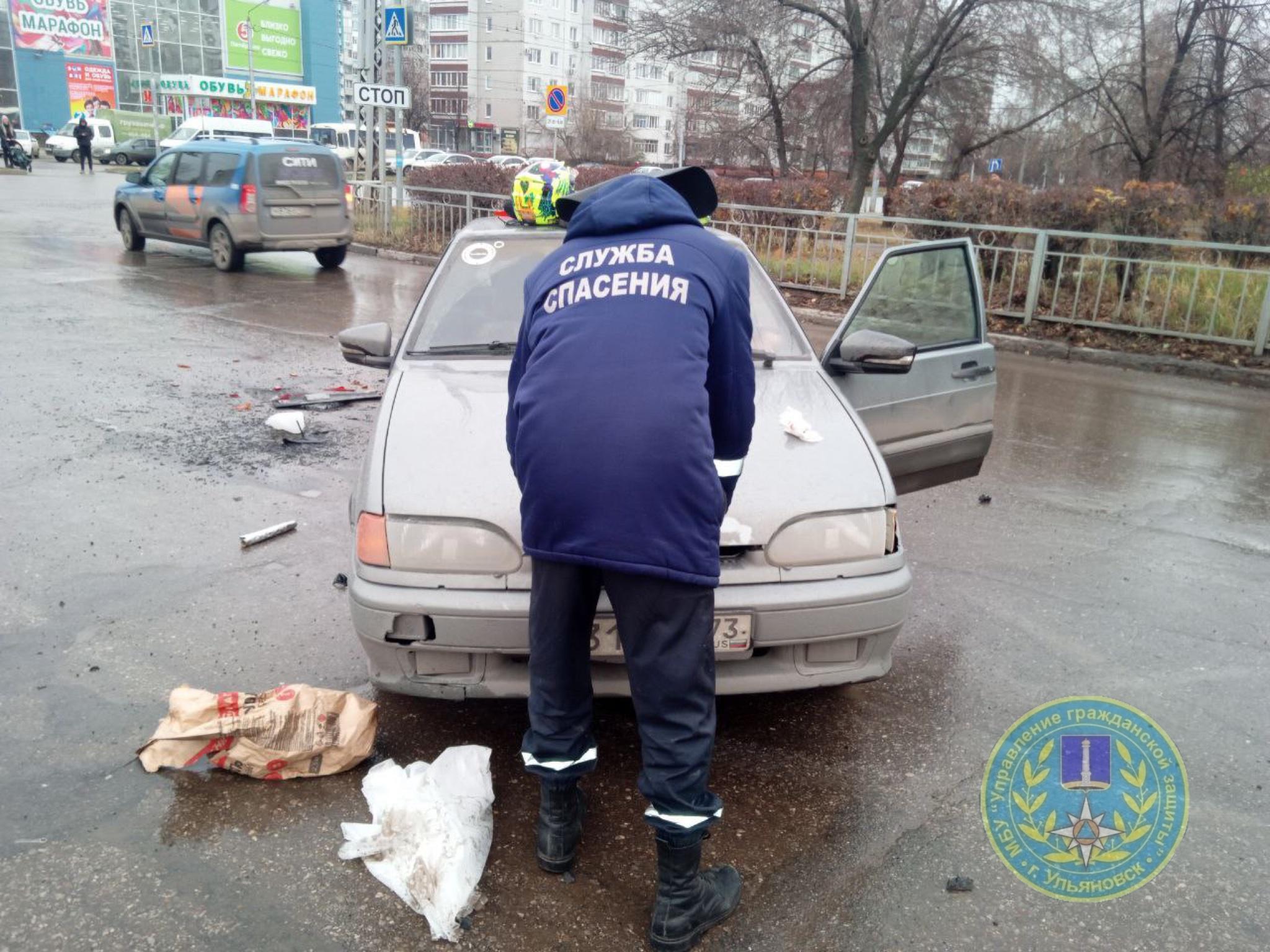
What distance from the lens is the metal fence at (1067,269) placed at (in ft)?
35.4

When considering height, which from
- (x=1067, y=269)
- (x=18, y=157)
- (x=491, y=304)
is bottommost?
(x=18, y=157)

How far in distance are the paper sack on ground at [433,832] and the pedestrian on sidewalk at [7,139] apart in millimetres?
42163

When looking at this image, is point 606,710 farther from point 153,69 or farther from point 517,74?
point 517,74

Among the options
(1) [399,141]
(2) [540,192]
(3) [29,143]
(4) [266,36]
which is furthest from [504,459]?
(4) [266,36]

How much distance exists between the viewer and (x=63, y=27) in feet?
188

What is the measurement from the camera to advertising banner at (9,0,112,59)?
55656mm

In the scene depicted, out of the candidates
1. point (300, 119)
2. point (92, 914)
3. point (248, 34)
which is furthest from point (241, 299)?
point (300, 119)

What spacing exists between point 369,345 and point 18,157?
40.2 m

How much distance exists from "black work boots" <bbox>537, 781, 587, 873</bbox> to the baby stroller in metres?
42.2

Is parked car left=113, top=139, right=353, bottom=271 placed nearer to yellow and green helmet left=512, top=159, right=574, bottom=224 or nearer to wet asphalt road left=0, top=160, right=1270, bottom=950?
wet asphalt road left=0, top=160, right=1270, bottom=950

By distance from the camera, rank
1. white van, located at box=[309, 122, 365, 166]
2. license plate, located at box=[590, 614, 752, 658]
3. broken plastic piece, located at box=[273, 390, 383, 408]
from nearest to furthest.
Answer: license plate, located at box=[590, 614, 752, 658] < broken plastic piece, located at box=[273, 390, 383, 408] < white van, located at box=[309, 122, 365, 166]

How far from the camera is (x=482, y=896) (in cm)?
264

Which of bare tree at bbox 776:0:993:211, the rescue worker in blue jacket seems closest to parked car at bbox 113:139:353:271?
bare tree at bbox 776:0:993:211

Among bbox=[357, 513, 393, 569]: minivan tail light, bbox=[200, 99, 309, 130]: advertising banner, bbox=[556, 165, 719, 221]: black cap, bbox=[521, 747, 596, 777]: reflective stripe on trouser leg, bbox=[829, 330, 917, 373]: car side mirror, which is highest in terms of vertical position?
bbox=[200, 99, 309, 130]: advertising banner
